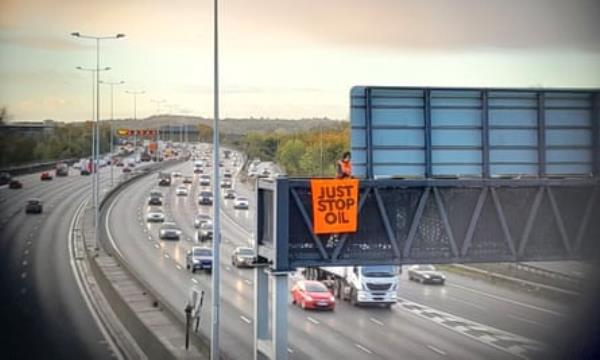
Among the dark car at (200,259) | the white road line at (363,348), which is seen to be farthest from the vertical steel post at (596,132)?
the dark car at (200,259)

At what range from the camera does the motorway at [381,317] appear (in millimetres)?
6672

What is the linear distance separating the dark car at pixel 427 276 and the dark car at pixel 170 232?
315cm

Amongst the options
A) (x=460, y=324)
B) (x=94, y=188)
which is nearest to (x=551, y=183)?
(x=460, y=324)

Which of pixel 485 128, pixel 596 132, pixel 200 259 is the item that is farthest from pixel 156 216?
pixel 596 132

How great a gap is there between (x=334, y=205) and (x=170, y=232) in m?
5.77

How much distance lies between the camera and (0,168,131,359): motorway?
279 inches

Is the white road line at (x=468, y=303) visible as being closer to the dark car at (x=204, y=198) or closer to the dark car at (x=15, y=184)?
the dark car at (x=204, y=198)

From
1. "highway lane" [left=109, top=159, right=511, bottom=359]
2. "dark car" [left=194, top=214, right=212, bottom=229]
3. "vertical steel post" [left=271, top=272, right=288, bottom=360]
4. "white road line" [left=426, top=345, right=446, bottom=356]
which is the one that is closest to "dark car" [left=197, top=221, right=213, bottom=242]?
"dark car" [left=194, top=214, right=212, bottom=229]

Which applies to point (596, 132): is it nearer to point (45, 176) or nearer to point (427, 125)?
point (427, 125)

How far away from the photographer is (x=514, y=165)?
5.32 meters

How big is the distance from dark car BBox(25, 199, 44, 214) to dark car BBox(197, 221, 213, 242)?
2.14 metres

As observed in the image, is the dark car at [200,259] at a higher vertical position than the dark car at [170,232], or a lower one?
lower

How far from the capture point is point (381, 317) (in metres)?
7.66

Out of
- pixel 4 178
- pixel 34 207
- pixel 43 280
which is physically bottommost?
pixel 43 280
